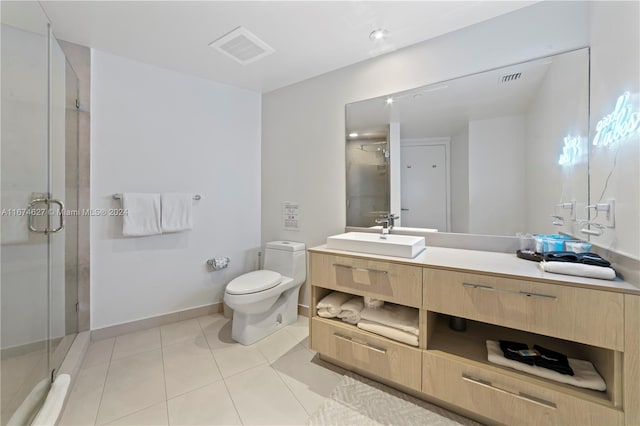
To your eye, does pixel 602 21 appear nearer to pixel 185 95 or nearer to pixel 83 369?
pixel 185 95

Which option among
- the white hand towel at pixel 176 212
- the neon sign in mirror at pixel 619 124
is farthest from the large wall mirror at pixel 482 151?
the white hand towel at pixel 176 212

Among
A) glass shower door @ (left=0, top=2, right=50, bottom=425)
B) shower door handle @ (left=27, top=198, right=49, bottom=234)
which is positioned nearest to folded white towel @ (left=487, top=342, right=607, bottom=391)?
glass shower door @ (left=0, top=2, right=50, bottom=425)

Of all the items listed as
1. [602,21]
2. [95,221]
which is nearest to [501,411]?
[602,21]

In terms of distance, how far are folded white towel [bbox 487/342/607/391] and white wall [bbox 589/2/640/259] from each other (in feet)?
1.70

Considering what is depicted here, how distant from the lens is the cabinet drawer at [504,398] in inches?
37.2

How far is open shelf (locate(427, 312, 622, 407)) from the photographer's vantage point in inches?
37.2

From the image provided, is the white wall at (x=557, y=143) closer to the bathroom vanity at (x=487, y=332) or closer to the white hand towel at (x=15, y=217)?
the bathroom vanity at (x=487, y=332)

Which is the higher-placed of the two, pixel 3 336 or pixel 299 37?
pixel 299 37

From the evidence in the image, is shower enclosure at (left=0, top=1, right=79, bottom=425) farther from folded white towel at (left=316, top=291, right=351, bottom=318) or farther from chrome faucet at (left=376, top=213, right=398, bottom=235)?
chrome faucet at (left=376, top=213, right=398, bottom=235)

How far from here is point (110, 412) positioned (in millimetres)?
1277

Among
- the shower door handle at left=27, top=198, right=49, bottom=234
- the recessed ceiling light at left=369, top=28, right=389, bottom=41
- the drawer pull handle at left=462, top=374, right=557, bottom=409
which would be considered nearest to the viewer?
the drawer pull handle at left=462, top=374, right=557, bottom=409

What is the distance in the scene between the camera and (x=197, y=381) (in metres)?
1.51

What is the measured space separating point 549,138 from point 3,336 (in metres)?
2.77

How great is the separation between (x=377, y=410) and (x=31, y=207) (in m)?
2.03
